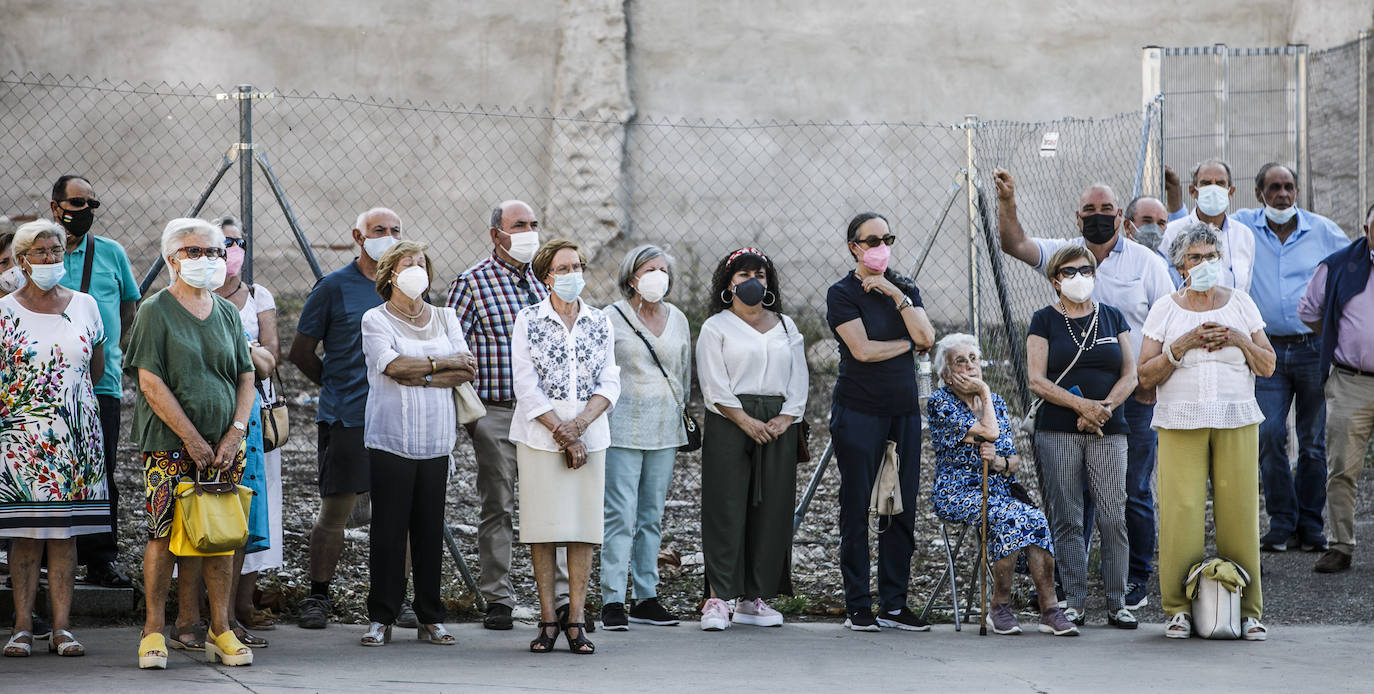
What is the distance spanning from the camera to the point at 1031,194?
→ 484 inches

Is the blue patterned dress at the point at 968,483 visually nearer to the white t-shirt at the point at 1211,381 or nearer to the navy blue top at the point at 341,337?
the white t-shirt at the point at 1211,381

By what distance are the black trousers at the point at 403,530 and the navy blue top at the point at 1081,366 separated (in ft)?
9.18

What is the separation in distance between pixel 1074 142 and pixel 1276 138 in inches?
63.9

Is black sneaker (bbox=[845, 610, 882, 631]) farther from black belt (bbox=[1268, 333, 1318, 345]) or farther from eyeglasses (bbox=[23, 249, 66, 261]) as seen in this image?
eyeglasses (bbox=[23, 249, 66, 261])

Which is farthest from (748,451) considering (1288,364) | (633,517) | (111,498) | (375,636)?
(1288,364)

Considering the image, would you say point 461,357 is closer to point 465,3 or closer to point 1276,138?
point 465,3

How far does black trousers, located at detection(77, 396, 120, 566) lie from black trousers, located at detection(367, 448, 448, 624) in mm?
1131

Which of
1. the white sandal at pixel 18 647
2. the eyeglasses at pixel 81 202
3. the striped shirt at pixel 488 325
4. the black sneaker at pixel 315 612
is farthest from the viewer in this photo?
the striped shirt at pixel 488 325

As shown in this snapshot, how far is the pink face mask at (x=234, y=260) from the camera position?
677cm

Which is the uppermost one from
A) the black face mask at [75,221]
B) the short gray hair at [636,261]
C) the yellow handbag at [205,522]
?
the black face mask at [75,221]

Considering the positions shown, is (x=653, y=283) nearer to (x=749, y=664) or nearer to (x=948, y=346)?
(x=948, y=346)

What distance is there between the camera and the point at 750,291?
7.06m

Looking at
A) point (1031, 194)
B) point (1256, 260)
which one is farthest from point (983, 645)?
point (1031, 194)

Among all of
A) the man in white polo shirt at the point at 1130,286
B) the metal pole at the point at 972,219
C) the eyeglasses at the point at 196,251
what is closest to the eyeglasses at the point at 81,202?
the eyeglasses at the point at 196,251
